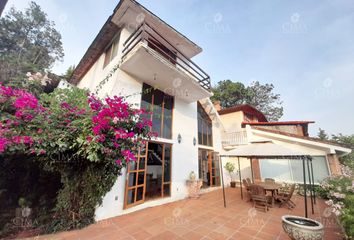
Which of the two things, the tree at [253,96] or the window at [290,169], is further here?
the tree at [253,96]

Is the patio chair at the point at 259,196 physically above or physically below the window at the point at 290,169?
below

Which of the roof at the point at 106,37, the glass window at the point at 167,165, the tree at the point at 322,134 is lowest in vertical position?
the glass window at the point at 167,165

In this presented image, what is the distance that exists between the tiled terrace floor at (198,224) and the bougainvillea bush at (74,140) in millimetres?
745

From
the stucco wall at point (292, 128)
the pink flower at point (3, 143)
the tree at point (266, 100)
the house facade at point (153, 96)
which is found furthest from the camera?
the tree at point (266, 100)

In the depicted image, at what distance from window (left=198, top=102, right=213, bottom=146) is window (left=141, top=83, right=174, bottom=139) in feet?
8.93

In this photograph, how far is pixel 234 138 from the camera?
10.9 m

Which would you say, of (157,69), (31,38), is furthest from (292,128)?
(31,38)

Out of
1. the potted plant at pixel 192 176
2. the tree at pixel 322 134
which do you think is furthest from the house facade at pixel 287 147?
the tree at pixel 322 134

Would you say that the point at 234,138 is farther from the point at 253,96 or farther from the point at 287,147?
the point at 253,96

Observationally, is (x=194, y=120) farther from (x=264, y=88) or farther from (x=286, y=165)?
(x=264, y=88)

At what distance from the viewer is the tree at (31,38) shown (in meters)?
13.5

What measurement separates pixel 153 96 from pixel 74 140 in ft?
13.7

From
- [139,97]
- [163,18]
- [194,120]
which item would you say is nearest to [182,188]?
[194,120]

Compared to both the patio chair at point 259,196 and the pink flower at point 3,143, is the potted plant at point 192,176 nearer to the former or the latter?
the patio chair at point 259,196
